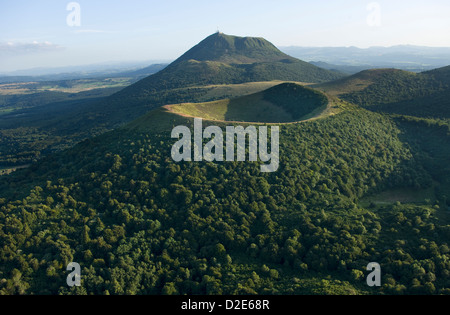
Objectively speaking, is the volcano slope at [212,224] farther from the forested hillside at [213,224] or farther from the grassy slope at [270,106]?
the grassy slope at [270,106]

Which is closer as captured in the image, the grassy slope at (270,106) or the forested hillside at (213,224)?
the forested hillside at (213,224)

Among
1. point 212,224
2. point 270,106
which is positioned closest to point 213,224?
point 212,224

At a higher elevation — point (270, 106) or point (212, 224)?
point (270, 106)

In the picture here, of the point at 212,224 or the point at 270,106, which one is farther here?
the point at 270,106

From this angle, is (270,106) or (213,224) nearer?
(213,224)

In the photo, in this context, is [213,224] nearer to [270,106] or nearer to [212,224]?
[212,224]

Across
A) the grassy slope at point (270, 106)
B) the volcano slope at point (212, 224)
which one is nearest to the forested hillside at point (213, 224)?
the volcano slope at point (212, 224)

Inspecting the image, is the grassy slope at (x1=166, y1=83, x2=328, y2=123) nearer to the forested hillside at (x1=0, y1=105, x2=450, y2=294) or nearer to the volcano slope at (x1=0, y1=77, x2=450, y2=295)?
the volcano slope at (x1=0, y1=77, x2=450, y2=295)

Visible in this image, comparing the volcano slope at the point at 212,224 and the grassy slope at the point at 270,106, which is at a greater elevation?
the grassy slope at the point at 270,106
